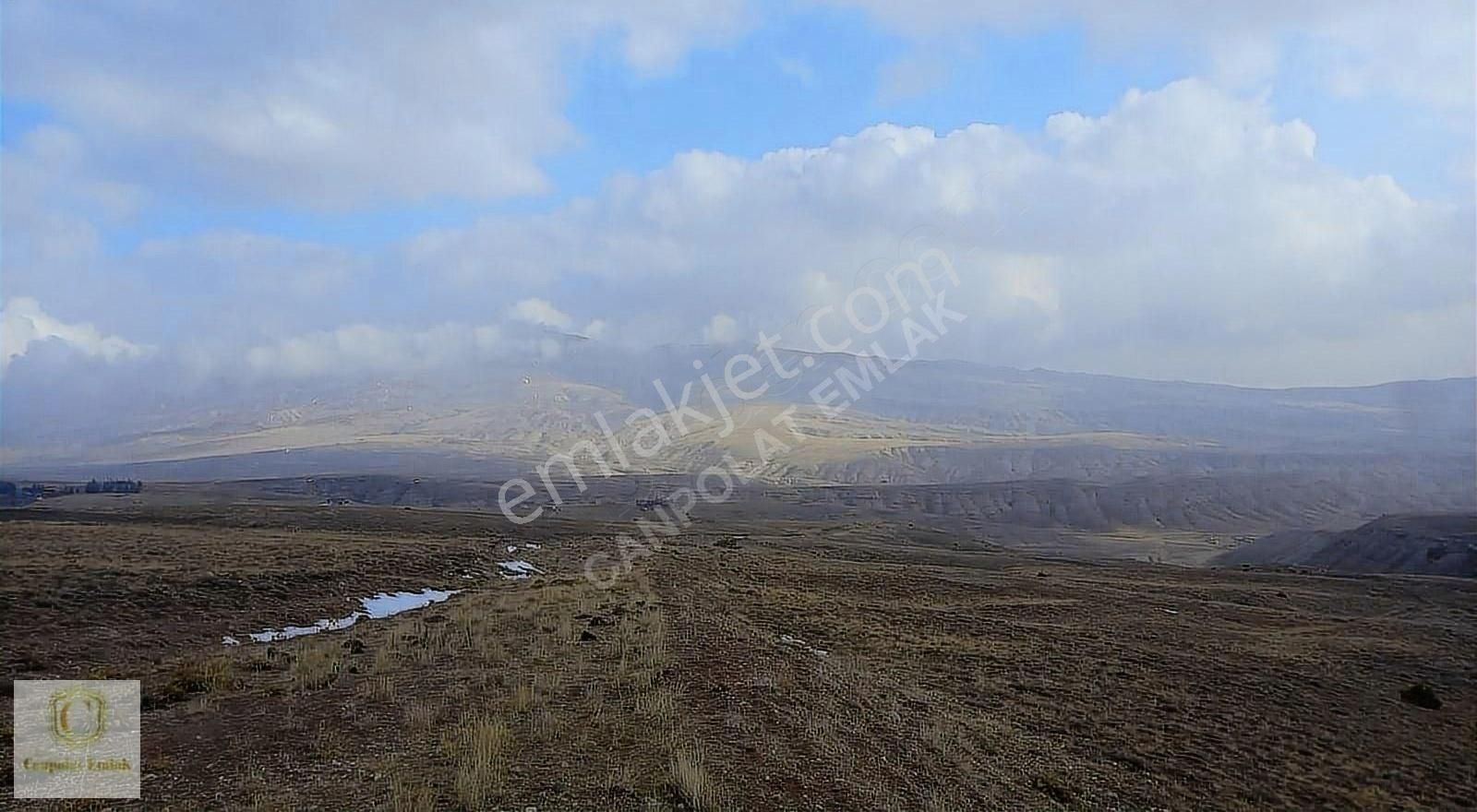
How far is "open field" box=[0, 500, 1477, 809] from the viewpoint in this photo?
11.0m

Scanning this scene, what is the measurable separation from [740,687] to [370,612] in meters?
16.2

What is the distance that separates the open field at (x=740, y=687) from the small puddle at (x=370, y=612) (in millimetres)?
648

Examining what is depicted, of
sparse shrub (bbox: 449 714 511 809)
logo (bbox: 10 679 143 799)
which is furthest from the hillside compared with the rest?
logo (bbox: 10 679 143 799)

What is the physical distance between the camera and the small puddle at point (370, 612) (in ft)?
73.9

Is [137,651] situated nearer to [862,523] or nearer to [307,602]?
[307,602]

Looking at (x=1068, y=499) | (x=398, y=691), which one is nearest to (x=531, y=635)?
(x=398, y=691)

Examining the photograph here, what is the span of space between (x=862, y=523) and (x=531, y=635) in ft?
240

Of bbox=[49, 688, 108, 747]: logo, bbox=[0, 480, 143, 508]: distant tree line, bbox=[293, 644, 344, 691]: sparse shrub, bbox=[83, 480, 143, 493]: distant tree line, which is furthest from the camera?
bbox=[83, 480, 143, 493]: distant tree line

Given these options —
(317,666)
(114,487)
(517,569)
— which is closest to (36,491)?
(114,487)

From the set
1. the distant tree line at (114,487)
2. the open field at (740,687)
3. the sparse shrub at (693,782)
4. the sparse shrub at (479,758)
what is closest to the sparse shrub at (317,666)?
the open field at (740,687)

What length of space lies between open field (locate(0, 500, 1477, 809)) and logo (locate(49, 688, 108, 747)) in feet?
2.12

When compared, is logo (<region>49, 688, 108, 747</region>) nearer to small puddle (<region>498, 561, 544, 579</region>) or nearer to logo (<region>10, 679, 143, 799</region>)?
logo (<region>10, 679, 143, 799</region>)

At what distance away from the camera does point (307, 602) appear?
26.9 metres

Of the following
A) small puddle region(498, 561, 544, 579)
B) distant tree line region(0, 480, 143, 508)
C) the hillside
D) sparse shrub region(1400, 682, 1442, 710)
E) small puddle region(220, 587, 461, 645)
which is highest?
distant tree line region(0, 480, 143, 508)
